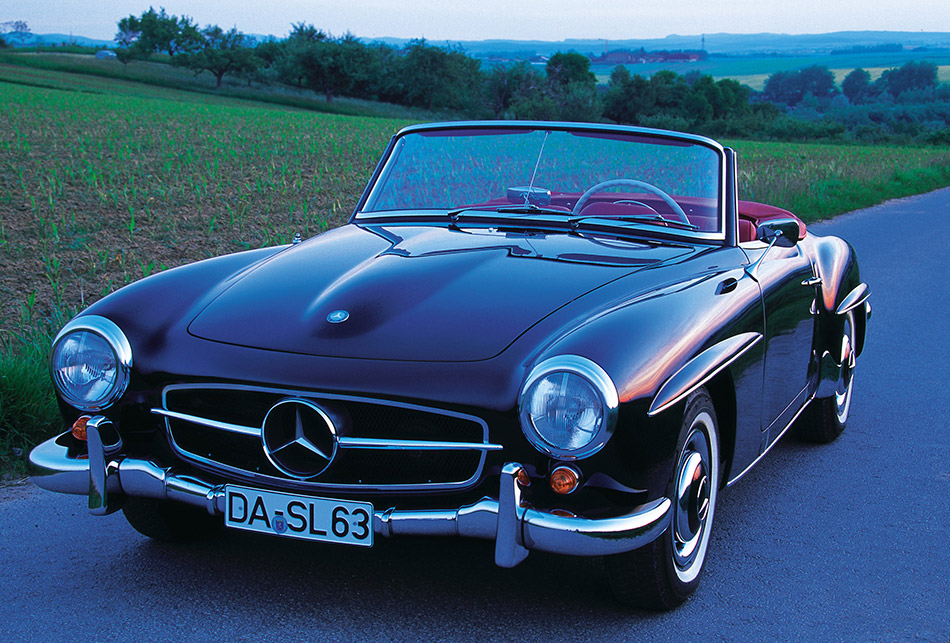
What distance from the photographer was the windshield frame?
3701 mm

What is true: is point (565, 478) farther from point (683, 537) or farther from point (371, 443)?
point (683, 537)

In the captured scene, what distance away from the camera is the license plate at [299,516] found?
2.54 metres

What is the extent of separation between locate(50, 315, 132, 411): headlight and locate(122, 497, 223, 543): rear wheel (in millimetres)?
456

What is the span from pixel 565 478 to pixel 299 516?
0.72 metres

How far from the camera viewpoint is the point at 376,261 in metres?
3.28

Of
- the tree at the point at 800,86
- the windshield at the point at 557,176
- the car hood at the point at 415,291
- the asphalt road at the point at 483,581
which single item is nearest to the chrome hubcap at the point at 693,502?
the asphalt road at the point at 483,581

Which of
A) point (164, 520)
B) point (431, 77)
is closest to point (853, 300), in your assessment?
point (164, 520)

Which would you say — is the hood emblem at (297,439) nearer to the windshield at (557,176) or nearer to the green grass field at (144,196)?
the windshield at (557,176)

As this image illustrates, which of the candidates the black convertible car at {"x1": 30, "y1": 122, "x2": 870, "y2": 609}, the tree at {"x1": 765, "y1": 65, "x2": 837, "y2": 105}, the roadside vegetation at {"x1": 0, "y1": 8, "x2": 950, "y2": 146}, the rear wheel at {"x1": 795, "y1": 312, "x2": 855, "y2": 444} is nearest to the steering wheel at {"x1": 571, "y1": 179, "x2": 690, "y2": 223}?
the black convertible car at {"x1": 30, "y1": 122, "x2": 870, "y2": 609}

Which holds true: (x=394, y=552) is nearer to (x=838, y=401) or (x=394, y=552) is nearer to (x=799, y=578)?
(x=799, y=578)

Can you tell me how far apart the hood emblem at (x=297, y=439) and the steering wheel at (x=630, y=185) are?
162 cm

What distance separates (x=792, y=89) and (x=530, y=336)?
411 feet

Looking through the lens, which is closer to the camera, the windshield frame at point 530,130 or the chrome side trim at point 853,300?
the windshield frame at point 530,130

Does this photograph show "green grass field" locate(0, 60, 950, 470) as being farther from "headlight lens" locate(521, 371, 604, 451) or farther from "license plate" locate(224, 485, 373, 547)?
"headlight lens" locate(521, 371, 604, 451)
